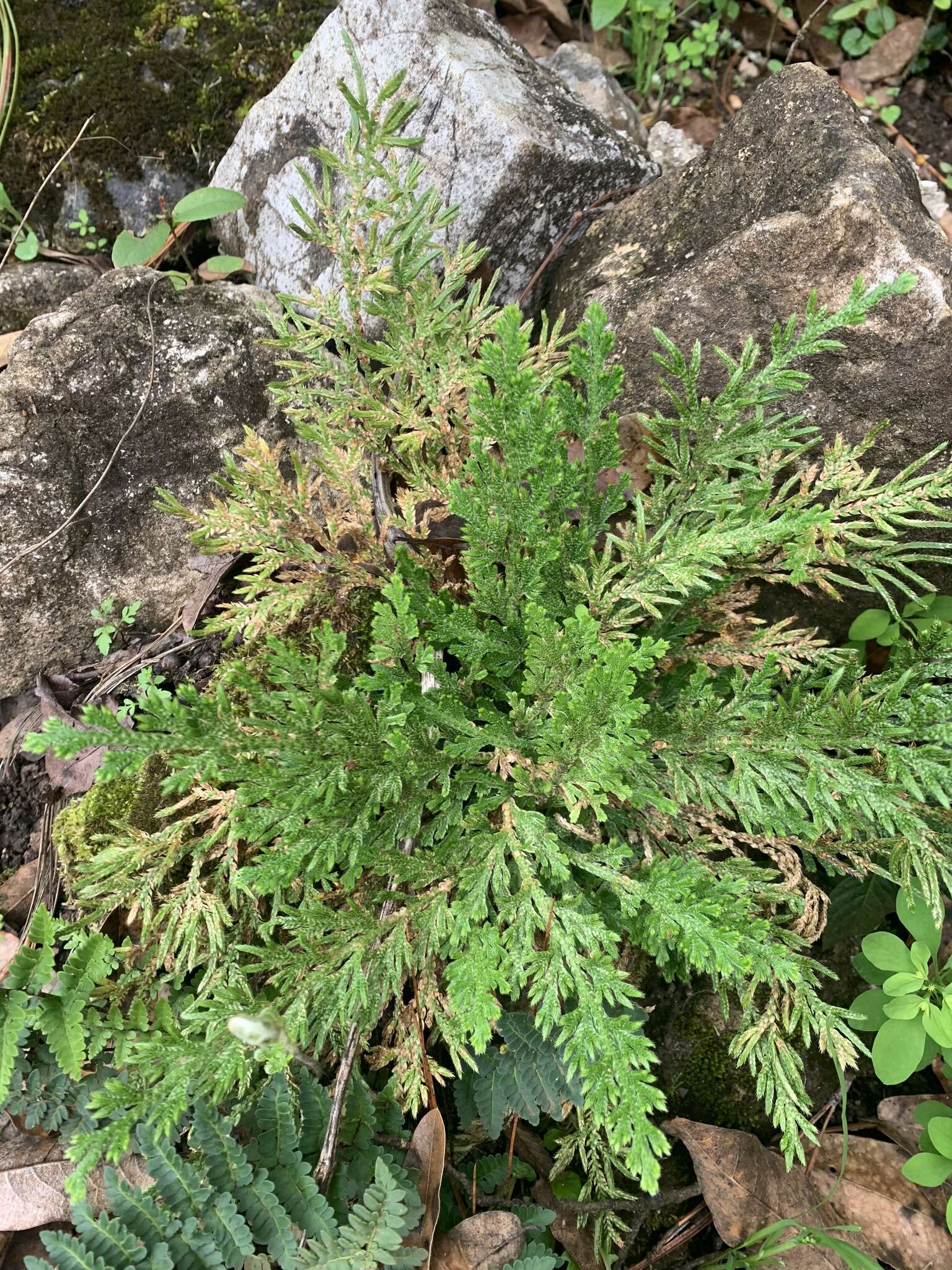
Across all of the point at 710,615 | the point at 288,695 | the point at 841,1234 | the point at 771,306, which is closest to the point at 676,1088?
the point at 841,1234

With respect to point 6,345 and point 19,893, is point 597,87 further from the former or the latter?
point 19,893

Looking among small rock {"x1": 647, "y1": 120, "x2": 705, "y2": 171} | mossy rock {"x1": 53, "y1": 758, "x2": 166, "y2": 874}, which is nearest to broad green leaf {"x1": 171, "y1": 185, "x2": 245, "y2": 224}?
mossy rock {"x1": 53, "y1": 758, "x2": 166, "y2": 874}

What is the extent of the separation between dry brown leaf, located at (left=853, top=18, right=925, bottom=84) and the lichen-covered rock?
13.3 ft

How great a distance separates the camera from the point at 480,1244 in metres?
2.14

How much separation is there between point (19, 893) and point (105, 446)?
56.6 inches

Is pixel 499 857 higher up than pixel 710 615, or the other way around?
pixel 710 615

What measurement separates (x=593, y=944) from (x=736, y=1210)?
1.13 meters

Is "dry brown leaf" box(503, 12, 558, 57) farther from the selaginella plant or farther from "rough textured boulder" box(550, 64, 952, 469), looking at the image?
the selaginella plant

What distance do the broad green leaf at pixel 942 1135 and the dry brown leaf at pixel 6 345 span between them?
3868 mm

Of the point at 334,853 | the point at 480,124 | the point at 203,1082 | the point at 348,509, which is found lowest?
the point at 203,1082

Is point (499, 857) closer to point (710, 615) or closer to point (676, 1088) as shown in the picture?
point (710, 615)

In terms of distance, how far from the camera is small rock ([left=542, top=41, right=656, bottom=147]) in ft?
12.8

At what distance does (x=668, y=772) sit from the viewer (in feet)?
7.43

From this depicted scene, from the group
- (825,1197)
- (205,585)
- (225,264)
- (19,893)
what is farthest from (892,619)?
(19,893)
